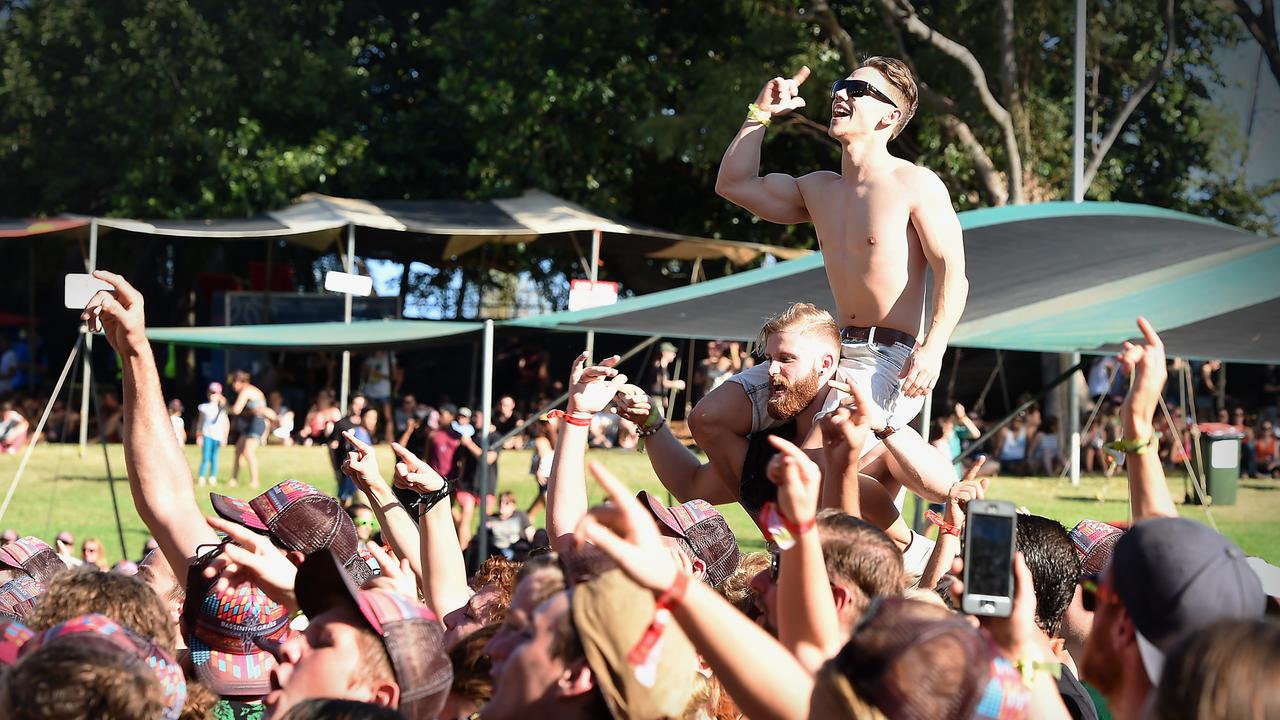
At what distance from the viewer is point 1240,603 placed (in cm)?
200

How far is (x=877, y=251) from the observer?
4531 mm

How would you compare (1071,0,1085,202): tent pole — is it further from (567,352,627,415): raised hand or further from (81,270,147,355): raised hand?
(81,270,147,355): raised hand

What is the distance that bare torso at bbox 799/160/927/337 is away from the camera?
14.9ft

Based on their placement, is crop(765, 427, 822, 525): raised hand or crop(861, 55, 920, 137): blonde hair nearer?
crop(765, 427, 822, 525): raised hand

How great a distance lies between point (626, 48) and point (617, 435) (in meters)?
6.65

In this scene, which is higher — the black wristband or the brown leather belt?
the brown leather belt

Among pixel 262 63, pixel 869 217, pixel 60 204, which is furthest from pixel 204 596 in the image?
pixel 60 204

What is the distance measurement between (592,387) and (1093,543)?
1.55 meters

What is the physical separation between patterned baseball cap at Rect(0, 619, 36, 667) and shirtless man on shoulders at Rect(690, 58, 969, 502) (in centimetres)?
243

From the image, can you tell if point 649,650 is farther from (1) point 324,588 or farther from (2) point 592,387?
(2) point 592,387

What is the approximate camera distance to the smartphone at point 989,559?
2.26m

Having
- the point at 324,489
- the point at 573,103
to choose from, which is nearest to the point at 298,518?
the point at 324,489

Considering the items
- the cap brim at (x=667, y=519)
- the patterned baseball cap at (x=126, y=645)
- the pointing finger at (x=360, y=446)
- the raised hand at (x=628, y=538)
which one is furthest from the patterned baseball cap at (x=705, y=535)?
the raised hand at (x=628, y=538)

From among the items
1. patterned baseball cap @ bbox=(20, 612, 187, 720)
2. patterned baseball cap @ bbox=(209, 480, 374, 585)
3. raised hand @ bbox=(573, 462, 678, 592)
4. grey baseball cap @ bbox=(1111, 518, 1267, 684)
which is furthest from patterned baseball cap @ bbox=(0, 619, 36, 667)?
grey baseball cap @ bbox=(1111, 518, 1267, 684)
